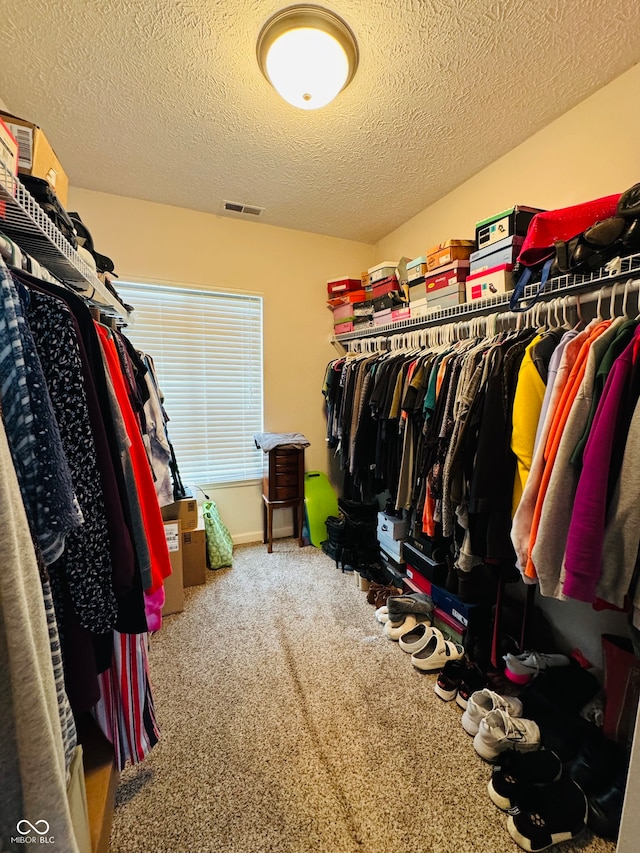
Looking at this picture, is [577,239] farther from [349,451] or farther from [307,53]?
[349,451]

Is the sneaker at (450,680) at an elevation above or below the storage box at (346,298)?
below

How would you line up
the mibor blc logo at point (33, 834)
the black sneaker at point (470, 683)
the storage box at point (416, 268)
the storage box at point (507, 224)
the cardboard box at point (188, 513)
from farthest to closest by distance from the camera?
1. the cardboard box at point (188, 513)
2. the storage box at point (416, 268)
3. the storage box at point (507, 224)
4. the black sneaker at point (470, 683)
5. the mibor blc logo at point (33, 834)

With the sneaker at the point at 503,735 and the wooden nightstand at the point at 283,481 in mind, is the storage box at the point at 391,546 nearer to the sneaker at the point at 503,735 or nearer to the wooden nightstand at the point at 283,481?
the wooden nightstand at the point at 283,481

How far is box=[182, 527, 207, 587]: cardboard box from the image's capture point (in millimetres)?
2383

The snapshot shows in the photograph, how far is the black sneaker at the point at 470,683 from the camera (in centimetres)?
148

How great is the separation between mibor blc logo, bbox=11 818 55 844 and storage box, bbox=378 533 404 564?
1948mm

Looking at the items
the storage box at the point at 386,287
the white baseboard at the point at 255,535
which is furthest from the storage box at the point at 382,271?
the white baseboard at the point at 255,535

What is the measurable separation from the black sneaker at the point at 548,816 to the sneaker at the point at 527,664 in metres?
0.43

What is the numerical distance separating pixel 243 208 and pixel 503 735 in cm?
333

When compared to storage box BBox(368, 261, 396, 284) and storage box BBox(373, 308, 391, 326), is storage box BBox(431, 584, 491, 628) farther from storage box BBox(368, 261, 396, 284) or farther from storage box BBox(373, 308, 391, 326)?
storage box BBox(368, 261, 396, 284)

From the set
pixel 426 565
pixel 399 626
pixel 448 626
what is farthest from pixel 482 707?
pixel 426 565

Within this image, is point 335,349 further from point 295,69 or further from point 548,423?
point 548,423

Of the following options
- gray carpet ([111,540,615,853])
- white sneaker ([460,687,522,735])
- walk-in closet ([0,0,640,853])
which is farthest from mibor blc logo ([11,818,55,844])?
white sneaker ([460,687,522,735])

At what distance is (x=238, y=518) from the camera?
9.93ft
